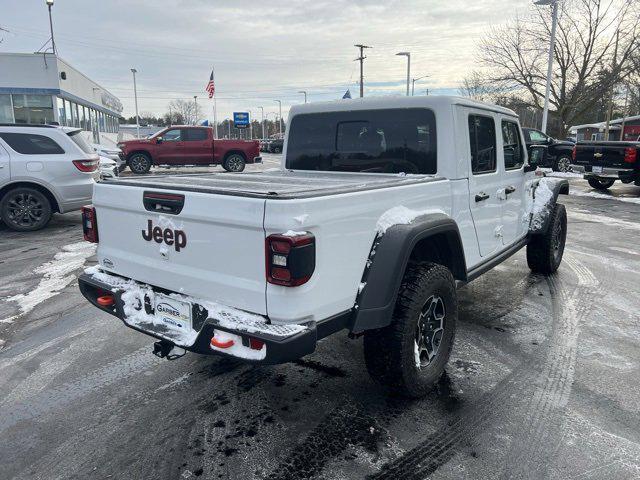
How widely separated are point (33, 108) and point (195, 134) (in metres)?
12.4

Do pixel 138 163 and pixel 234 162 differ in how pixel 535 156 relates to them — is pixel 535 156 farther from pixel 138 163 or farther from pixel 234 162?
pixel 138 163

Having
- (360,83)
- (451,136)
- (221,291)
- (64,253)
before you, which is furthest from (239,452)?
(360,83)

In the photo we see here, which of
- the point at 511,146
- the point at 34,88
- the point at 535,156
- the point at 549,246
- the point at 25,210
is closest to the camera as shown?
the point at 511,146

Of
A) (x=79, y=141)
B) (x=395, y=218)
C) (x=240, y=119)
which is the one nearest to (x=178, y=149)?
(x=79, y=141)

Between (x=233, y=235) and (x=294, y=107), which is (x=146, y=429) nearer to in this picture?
(x=233, y=235)

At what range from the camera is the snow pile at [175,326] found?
2338 millimetres

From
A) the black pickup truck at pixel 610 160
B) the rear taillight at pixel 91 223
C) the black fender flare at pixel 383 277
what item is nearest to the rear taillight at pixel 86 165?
the rear taillight at pixel 91 223

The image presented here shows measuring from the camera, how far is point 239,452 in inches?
103

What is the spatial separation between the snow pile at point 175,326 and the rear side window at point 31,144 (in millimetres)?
6115

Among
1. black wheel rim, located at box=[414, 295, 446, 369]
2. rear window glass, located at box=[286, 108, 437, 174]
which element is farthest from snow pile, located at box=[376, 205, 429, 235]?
rear window glass, located at box=[286, 108, 437, 174]

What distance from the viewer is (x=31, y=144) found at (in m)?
8.27

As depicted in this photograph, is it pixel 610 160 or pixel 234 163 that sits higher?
pixel 610 160

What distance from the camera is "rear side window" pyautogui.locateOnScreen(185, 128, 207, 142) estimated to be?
19188 mm

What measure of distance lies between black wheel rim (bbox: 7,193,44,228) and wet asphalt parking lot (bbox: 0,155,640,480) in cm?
416
